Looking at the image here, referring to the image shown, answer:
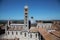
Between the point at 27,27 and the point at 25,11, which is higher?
the point at 25,11

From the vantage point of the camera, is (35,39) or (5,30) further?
(5,30)

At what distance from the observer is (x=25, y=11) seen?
35.4 ft

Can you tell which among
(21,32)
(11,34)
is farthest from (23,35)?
(11,34)

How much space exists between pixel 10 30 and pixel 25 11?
1.95 m

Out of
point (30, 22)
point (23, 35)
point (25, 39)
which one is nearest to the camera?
point (25, 39)

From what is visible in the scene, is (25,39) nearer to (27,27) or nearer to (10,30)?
(27,27)

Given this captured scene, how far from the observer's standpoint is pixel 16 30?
444 inches

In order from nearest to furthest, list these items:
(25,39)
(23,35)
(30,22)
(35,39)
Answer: (35,39) → (25,39) → (23,35) → (30,22)

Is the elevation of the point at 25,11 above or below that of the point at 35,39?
above

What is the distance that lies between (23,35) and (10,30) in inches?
57.3

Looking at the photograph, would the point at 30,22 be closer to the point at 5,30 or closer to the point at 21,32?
the point at 21,32

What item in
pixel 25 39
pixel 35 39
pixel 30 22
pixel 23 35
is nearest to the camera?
pixel 35 39

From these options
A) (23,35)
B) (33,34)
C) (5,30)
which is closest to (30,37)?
(33,34)

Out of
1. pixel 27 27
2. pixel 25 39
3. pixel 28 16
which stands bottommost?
pixel 25 39
